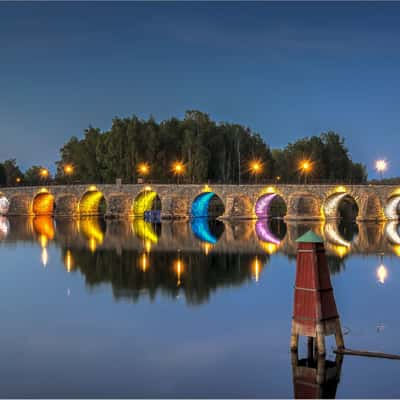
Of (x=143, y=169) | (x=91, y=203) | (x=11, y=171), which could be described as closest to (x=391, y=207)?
(x=143, y=169)

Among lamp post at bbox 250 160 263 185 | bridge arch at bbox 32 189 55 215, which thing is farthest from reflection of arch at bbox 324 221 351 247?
bridge arch at bbox 32 189 55 215

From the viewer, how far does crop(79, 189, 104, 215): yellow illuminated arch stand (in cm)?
7906

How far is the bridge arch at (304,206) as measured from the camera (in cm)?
6122

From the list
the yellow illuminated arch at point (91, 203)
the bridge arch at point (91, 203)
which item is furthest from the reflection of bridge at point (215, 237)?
the yellow illuminated arch at point (91, 203)

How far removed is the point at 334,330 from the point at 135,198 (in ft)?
202

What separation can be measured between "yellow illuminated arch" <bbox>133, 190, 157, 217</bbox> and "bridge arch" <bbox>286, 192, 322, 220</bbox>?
21100 millimetres

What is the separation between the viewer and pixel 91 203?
82.6m

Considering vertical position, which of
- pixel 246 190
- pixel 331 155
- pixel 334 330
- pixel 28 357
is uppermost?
pixel 331 155

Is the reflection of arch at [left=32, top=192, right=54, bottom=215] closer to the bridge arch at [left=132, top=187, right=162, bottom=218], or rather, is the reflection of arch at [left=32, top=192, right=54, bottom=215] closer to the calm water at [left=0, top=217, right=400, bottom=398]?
the bridge arch at [left=132, top=187, right=162, bottom=218]

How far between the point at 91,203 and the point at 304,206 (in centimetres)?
3555

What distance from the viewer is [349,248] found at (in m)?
38.0

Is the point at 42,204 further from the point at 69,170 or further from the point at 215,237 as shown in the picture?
the point at 215,237

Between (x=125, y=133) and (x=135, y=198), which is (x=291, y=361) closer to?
(x=135, y=198)

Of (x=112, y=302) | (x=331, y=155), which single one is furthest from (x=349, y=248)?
(x=331, y=155)
